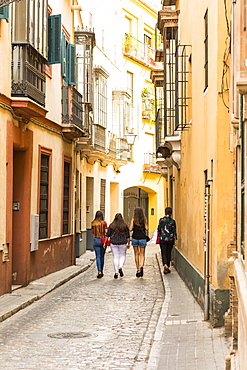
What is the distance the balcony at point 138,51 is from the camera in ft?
131

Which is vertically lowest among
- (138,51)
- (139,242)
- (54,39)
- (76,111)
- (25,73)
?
(139,242)

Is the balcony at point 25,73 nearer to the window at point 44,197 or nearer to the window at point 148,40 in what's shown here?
the window at point 44,197

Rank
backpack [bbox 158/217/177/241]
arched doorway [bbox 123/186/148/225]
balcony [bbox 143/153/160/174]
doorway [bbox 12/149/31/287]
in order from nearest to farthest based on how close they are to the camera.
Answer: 1. doorway [bbox 12/149/31/287]
2. backpack [bbox 158/217/177/241]
3. arched doorway [bbox 123/186/148/225]
4. balcony [bbox 143/153/160/174]

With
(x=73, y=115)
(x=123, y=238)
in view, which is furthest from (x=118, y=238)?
(x=73, y=115)

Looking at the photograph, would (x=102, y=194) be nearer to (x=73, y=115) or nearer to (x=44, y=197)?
(x=73, y=115)

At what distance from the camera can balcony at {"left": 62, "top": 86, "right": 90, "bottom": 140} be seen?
20.4m

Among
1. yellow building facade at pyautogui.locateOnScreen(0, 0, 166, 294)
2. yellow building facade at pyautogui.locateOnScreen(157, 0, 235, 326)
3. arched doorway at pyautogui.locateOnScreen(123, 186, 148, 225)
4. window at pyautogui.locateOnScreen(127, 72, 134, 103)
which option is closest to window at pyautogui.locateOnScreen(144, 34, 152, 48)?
window at pyautogui.locateOnScreen(127, 72, 134, 103)

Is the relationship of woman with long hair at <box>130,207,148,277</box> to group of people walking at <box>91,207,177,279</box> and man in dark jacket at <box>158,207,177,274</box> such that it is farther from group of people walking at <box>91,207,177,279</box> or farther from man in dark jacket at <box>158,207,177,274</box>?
man in dark jacket at <box>158,207,177,274</box>

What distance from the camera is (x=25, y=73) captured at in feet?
47.8

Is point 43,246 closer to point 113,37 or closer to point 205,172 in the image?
point 205,172

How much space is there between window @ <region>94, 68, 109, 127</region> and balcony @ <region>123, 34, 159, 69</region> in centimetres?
905

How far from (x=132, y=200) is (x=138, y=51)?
883 cm

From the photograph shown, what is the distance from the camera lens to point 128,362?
859 cm

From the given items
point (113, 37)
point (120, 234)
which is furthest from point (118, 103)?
point (120, 234)
